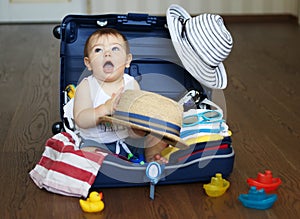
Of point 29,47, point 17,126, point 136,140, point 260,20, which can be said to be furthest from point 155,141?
point 260,20

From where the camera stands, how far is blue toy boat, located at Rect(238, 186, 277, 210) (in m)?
1.53

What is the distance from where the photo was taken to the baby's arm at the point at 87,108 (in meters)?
1.63

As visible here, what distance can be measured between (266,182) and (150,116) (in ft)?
1.15

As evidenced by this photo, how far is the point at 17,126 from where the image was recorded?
7.04 ft

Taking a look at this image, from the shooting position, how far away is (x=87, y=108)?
5.45 feet

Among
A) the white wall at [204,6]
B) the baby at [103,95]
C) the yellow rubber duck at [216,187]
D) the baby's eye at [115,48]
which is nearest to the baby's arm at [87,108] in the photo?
the baby at [103,95]

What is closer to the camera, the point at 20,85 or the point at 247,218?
the point at 247,218

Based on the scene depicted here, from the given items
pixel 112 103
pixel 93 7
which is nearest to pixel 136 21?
pixel 112 103

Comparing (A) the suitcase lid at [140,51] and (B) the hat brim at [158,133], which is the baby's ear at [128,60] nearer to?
(A) the suitcase lid at [140,51]

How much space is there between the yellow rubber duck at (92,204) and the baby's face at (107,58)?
1.07 ft

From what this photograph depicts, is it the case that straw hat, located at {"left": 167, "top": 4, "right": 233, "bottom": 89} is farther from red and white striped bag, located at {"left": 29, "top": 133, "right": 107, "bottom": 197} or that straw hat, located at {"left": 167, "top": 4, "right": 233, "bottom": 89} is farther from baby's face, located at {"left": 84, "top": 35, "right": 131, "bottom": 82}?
red and white striped bag, located at {"left": 29, "top": 133, "right": 107, "bottom": 197}

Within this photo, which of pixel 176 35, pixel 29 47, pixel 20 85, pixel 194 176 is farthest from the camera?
pixel 29 47

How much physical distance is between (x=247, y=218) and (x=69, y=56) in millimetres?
692

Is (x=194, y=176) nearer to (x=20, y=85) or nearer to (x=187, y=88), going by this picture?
(x=187, y=88)
